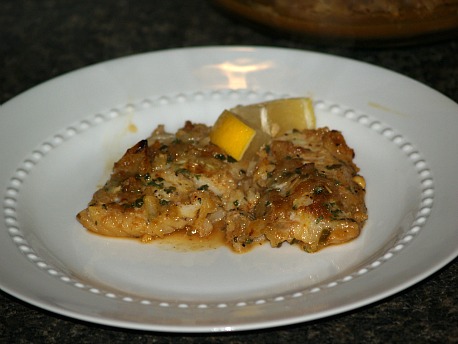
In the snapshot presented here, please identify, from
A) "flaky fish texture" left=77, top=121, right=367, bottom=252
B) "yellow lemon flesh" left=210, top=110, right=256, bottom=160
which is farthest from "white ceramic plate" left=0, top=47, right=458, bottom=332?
"yellow lemon flesh" left=210, top=110, right=256, bottom=160

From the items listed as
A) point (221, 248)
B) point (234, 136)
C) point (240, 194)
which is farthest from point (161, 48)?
point (221, 248)

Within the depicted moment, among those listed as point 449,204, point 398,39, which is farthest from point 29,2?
point 449,204

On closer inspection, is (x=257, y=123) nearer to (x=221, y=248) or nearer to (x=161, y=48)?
(x=221, y=248)

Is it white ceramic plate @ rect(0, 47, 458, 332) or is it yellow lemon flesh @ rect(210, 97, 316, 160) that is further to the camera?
yellow lemon flesh @ rect(210, 97, 316, 160)

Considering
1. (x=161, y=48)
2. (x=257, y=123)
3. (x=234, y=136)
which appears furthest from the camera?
(x=161, y=48)

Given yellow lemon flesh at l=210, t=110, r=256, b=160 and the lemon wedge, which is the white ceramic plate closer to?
the lemon wedge

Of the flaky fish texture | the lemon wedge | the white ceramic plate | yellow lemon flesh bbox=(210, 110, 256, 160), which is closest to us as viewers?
the white ceramic plate

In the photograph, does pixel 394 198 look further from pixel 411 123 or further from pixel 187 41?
pixel 187 41
